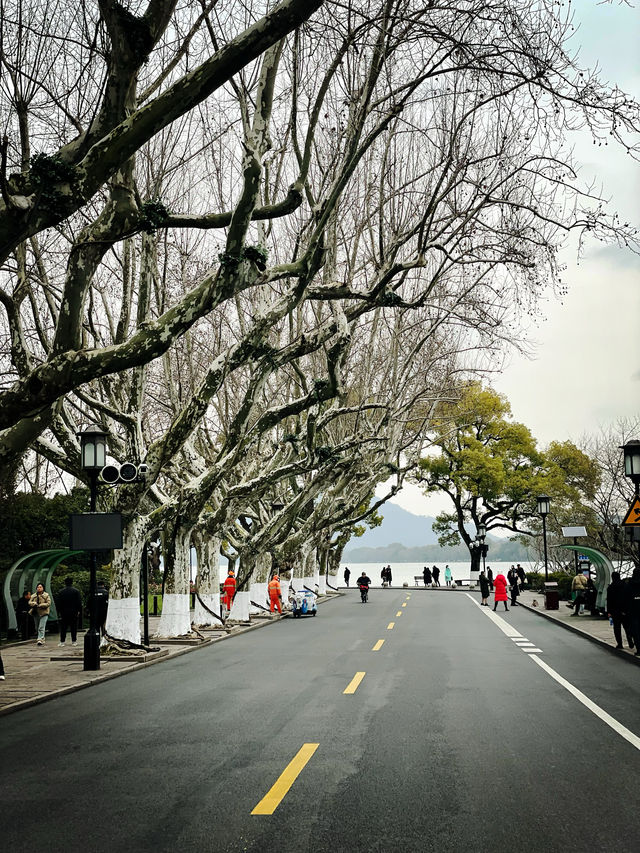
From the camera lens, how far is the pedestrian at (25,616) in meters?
24.2

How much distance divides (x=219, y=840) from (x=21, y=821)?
62.9 inches

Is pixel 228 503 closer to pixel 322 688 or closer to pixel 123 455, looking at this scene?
pixel 123 455

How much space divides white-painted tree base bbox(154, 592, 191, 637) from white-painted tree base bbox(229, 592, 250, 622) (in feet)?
20.5

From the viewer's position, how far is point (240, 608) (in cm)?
2873

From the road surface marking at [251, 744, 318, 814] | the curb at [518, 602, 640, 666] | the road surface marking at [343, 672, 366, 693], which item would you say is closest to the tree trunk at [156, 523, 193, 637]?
the road surface marking at [343, 672, 366, 693]

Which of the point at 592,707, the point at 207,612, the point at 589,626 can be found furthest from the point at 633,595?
the point at 207,612

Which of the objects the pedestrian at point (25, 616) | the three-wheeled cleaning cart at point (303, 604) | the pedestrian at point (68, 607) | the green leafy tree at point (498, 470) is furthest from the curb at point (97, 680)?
the green leafy tree at point (498, 470)

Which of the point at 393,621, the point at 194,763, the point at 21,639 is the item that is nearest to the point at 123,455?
the point at 21,639

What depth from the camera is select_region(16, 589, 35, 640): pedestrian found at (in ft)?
79.5

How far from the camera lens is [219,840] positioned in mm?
5336

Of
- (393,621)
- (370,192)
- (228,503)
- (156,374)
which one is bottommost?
(393,621)

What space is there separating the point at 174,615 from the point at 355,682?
405 inches

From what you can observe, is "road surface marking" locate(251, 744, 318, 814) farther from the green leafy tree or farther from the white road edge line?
the green leafy tree

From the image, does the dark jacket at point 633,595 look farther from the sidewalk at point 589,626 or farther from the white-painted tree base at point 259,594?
the white-painted tree base at point 259,594
